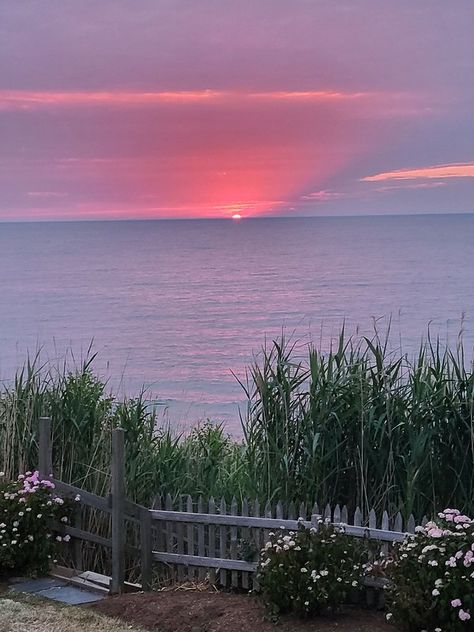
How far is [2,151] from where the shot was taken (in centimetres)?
6153

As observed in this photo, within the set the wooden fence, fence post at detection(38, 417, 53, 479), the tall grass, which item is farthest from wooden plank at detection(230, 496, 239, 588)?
fence post at detection(38, 417, 53, 479)

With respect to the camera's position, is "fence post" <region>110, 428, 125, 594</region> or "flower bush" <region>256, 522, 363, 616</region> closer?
"flower bush" <region>256, 522, 363, 616</region>

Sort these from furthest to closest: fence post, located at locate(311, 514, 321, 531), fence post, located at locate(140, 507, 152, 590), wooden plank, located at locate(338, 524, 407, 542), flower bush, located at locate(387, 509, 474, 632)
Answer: fence post, located at locate(140, 507, 152, 590) → fence post, located at locate(311, 514, 321, 531) → wooden plank, located at locate(338, 524, 407, 542) → flower bush, located at locate(387, 509, 474, 632)

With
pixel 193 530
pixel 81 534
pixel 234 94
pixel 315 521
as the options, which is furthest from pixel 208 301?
pixel 315 521

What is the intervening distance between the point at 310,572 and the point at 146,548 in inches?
66.3

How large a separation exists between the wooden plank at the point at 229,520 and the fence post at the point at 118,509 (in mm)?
245

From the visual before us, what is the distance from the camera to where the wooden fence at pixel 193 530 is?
576 cm

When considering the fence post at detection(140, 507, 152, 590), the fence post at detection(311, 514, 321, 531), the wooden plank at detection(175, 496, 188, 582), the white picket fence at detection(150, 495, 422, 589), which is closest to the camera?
the fence post at detection(311, 514, 321, 531)

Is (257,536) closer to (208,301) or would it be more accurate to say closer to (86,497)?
(86,497)

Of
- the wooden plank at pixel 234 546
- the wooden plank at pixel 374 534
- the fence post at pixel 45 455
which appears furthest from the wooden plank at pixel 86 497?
the wooden plank at pixel 374 534

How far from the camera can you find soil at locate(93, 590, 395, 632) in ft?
16.4

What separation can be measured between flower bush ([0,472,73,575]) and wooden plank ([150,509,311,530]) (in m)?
0.84

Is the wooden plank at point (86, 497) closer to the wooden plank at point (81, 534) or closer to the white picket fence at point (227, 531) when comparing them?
the wooden plank at point (81, 534)

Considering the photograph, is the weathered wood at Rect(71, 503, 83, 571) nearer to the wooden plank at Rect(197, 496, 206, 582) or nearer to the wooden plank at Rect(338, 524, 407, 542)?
the wooden plank at Rect(197, 496, 206, 582)
